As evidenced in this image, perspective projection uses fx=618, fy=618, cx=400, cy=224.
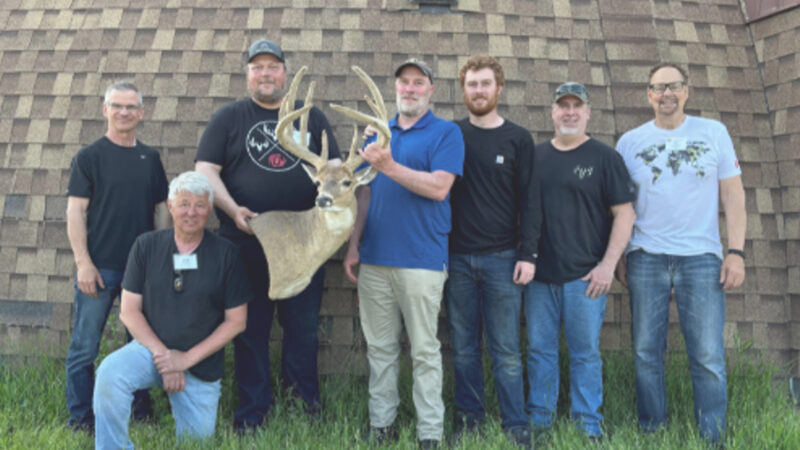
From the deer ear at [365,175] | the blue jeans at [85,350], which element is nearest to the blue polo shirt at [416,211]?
the deer ear at [365,175]

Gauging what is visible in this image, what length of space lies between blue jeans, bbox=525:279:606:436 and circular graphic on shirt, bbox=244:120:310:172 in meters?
1.80

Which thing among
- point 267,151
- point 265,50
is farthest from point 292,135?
point 265,50

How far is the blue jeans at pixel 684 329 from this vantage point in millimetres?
3898

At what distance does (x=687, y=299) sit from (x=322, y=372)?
2.61 metres

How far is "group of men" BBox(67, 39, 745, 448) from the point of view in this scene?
377 cm

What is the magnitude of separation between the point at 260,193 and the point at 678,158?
2.72 m

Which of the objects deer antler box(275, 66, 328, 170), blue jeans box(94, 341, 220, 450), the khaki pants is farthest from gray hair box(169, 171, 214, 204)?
the khaki pants

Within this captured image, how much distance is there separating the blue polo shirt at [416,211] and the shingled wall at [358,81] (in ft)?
3.38

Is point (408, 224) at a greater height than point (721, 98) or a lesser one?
lesser

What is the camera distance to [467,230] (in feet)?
13.1

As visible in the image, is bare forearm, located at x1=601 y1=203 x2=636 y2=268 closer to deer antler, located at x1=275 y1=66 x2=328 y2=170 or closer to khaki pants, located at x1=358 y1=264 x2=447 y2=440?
khaki pants, located at x1=358 y1=264 x2=447 y2=440

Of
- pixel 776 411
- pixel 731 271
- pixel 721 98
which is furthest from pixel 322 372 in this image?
pixel 721 98

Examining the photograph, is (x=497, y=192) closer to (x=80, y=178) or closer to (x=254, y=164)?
(x=254, y=164)

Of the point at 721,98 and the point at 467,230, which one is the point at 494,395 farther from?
the point at 721,98
